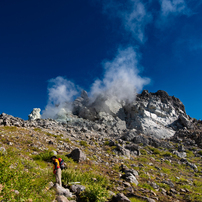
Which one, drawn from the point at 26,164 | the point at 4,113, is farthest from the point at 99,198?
the point at 4,113

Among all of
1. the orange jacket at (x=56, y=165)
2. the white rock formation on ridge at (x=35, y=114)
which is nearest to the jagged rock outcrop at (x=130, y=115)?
the white rock formation on ridge at (x=35, y=114)

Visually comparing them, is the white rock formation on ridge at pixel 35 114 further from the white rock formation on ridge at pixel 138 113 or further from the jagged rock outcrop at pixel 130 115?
the white rock formation on ridge at pixel 138 113

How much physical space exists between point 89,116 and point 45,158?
46.9 metres

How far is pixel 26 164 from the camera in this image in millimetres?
8492

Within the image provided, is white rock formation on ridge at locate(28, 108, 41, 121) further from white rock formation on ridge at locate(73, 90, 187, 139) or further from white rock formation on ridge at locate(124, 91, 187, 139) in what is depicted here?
white rock formation on ridge at locate(124, 91, 187, 139)

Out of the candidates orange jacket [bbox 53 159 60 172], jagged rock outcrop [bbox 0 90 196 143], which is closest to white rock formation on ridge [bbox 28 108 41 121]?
jagged rock outcrop [bbox 0 90 196 143]

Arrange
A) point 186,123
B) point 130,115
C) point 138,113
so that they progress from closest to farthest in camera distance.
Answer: point 186,123
point 138,113
point 130,115

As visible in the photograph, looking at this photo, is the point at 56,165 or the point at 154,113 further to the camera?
the point at 154,113

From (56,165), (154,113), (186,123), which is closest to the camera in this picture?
(56,165)

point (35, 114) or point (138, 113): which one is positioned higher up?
point (138, 113)

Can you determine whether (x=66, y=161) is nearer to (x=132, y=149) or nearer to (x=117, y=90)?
(x=132, y=149)

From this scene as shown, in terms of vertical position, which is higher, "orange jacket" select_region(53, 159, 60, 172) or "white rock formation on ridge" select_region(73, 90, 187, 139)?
"white rock formation on ridge" select_region(73, 90, 187, 139)

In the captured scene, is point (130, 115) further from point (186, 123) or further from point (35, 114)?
point (35, 114)

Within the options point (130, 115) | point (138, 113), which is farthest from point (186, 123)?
point (130, 115)
